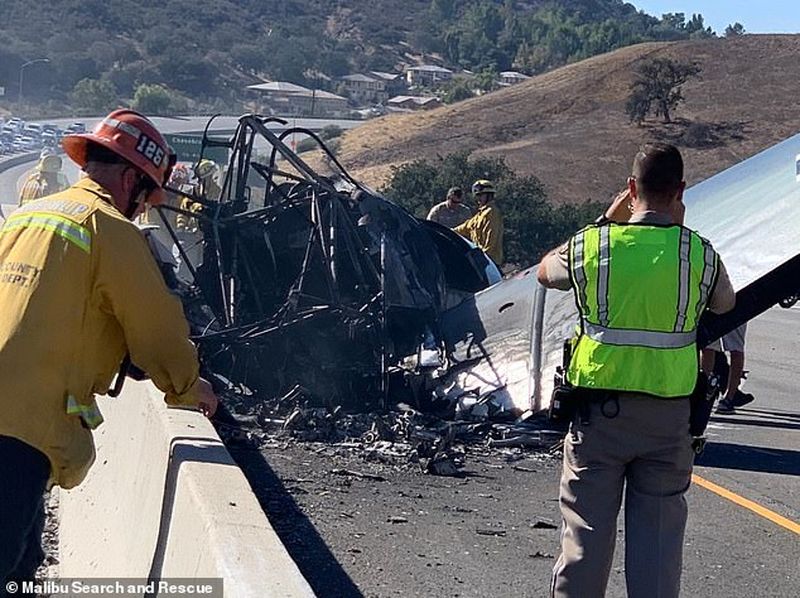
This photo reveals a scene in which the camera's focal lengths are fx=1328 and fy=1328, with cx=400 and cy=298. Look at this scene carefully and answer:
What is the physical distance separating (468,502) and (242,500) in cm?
293

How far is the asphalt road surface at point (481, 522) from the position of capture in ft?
19.4

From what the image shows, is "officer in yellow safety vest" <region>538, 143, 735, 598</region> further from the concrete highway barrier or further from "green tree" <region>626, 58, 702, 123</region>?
"green tree" <region>626, 58, 702, 123</region>

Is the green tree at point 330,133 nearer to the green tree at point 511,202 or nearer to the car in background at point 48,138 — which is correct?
the car in background at point 48,138

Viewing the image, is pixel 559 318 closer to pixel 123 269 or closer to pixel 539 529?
pixel 539 529

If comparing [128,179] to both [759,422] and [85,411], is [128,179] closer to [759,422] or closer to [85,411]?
[85,411]

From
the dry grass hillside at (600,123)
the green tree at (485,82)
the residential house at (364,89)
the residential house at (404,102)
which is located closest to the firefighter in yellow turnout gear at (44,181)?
the dry grass hillside at (600,123)

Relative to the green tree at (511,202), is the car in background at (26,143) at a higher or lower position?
lower

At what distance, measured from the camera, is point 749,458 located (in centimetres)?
874

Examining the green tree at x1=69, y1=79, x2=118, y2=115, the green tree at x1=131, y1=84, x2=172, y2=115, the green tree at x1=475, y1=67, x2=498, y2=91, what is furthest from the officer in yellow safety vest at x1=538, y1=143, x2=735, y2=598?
the green tree at x1=475, y1=67, x2=498, y2=91

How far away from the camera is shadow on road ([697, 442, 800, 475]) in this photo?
848cm

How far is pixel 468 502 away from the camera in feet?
23.8

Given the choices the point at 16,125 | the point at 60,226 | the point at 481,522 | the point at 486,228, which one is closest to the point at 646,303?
the point at 60,226

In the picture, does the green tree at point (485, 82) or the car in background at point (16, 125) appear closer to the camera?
the car in background at point (16, 125)

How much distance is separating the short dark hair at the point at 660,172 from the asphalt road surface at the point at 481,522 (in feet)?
6.70
